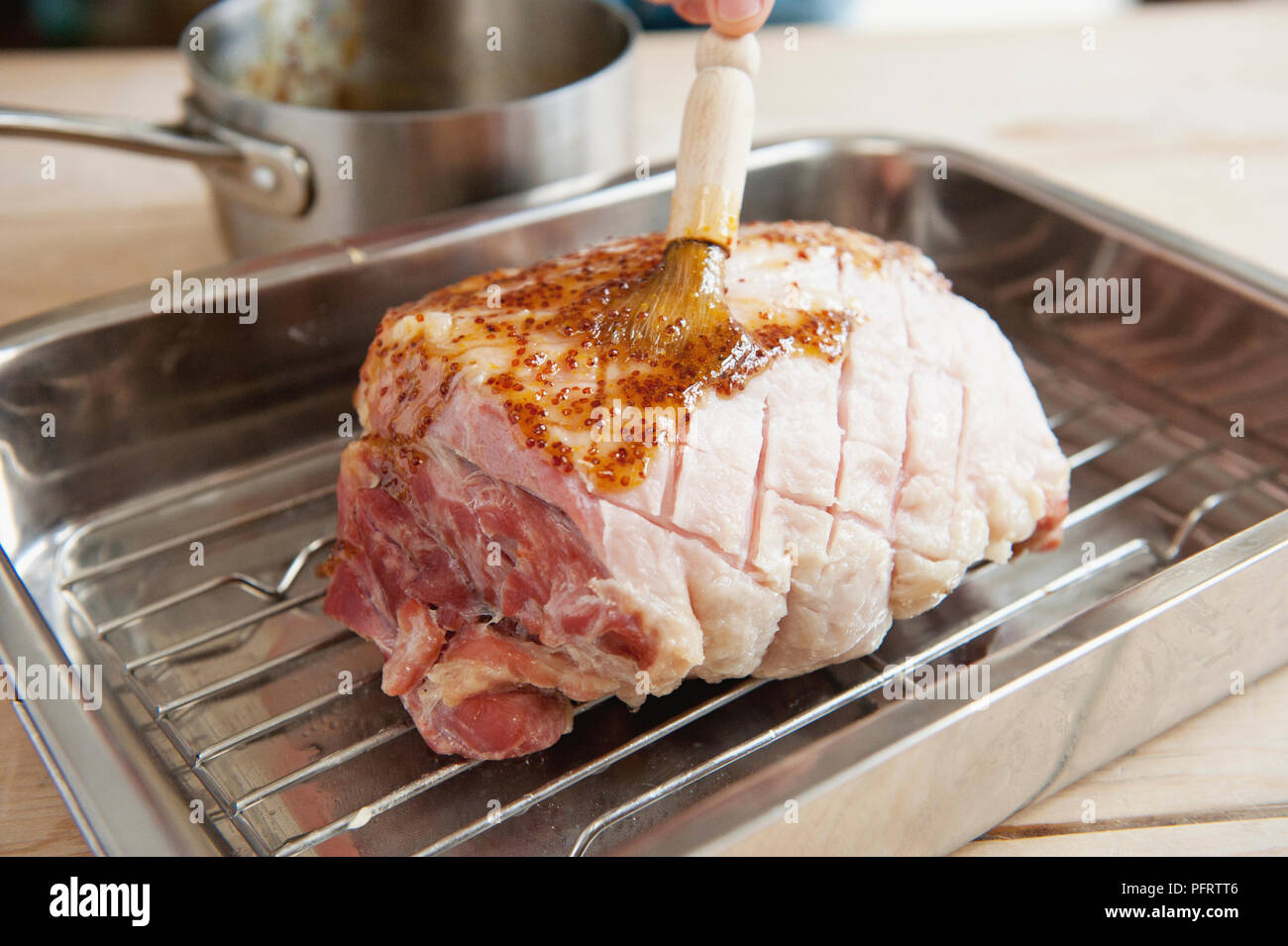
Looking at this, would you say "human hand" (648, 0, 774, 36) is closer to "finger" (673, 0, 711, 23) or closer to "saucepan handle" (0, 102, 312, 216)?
"finger" (673, 0, 711, 23)

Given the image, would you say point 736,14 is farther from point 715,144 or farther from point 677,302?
point 677,302

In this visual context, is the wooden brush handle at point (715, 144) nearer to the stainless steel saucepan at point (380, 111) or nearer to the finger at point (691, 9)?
the finger at point (691, 9)

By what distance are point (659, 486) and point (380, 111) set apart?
2073 millimetres

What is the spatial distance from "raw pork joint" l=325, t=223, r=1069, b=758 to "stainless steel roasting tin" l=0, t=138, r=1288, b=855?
138mm

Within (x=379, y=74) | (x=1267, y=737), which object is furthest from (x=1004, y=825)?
(x=379, y=74)

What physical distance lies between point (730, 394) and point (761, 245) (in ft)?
1.40

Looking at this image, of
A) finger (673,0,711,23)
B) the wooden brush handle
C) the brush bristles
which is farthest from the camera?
finger (673,0,711,23)

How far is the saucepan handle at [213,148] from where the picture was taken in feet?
7.42

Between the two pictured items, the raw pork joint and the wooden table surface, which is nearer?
the raw pork joint

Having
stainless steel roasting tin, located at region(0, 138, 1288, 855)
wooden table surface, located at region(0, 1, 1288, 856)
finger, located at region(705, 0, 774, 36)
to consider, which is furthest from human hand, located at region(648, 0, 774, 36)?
wooden table surface, located at region(0, 1, 1288, 856)

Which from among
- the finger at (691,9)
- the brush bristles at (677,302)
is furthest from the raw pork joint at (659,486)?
the finger at (691,9)

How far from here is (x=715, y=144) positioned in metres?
1.80

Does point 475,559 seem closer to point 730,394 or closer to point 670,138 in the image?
point 730,394

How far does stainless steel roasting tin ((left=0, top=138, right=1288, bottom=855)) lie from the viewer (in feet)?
4.93
